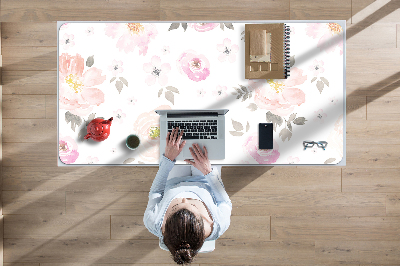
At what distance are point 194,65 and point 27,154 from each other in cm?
129

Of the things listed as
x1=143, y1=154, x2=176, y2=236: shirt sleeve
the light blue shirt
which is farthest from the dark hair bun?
x1=143, y1=154, x2=176, y2=236: shirt sleeve

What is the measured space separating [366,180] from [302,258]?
68 cm

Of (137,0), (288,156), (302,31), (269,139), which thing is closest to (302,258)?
(288,156)

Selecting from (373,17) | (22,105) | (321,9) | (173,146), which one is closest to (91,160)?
(173,146)

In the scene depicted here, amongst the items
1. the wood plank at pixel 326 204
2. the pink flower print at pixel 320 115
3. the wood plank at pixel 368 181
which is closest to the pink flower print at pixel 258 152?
the pink flower print at pixel 320 115

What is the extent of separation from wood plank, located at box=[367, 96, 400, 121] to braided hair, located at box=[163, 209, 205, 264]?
1.42 meters

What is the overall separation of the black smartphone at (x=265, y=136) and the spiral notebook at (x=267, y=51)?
0.83 ft

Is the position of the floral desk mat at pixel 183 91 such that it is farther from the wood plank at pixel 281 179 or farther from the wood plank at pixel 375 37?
the wood plank at pixel 375 37

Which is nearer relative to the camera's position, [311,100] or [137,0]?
[311,100]

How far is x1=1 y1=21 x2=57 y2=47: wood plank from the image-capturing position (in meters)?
1.60

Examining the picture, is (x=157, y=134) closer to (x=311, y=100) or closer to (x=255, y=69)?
(x=255, y=69)

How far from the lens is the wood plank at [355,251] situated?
1.65 meters

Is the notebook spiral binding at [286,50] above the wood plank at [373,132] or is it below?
above

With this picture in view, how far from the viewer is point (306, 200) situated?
1.63 meters
